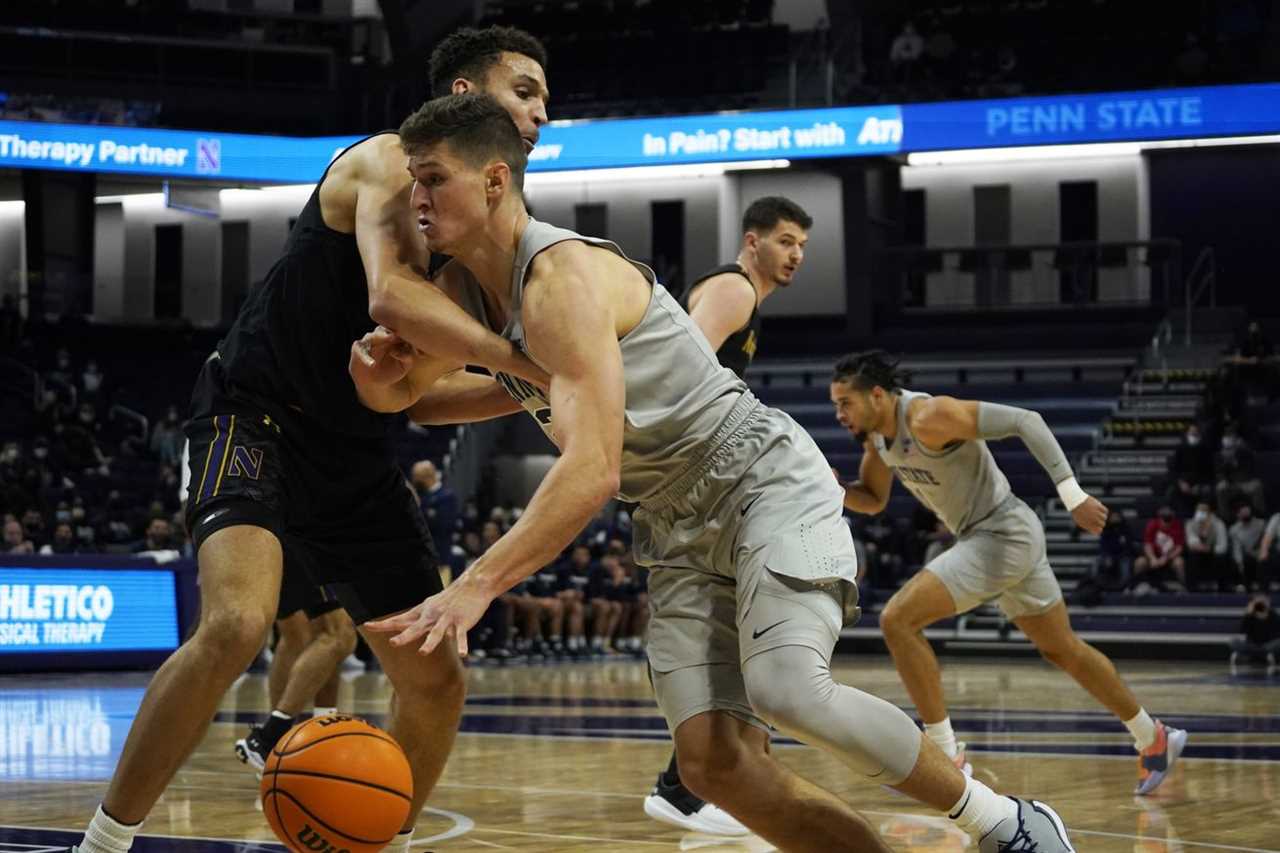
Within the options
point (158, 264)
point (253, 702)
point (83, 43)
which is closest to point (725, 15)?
point (83, 43)

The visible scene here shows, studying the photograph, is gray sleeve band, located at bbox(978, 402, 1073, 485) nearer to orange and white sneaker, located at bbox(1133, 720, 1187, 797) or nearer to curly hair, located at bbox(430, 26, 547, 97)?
orange and white sneaker, located at bbox(1133, 720, 1187, 797)

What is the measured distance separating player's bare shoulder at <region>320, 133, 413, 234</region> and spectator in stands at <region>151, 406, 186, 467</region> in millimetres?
20607

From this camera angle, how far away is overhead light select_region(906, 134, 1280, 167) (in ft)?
87.3

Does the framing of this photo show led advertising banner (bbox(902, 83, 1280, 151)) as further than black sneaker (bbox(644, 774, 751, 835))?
Yes

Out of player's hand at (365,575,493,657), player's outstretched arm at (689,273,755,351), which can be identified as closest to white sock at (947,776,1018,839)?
player's hand at (365,575,493,657)

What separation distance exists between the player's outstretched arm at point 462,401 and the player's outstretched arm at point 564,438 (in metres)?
0.93

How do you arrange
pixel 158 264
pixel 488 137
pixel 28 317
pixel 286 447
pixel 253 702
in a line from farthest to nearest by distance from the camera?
1. pixel 158 264
2. pixel 28 317
3. pixel 253 702
4. pixel 286 447
5. pixel 488 137

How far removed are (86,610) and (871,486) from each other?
8997 millimetres

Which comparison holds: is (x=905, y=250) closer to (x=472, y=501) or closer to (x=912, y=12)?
(x=912, y=12)

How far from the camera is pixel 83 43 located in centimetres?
2980

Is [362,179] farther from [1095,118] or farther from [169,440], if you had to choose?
[1095,118]

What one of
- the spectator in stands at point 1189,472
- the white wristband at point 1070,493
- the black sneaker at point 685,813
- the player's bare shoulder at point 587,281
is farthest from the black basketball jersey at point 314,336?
the spectator in stands at point 1189,472

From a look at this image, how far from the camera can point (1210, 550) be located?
19922mm

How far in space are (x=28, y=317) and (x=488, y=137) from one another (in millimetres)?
26775
